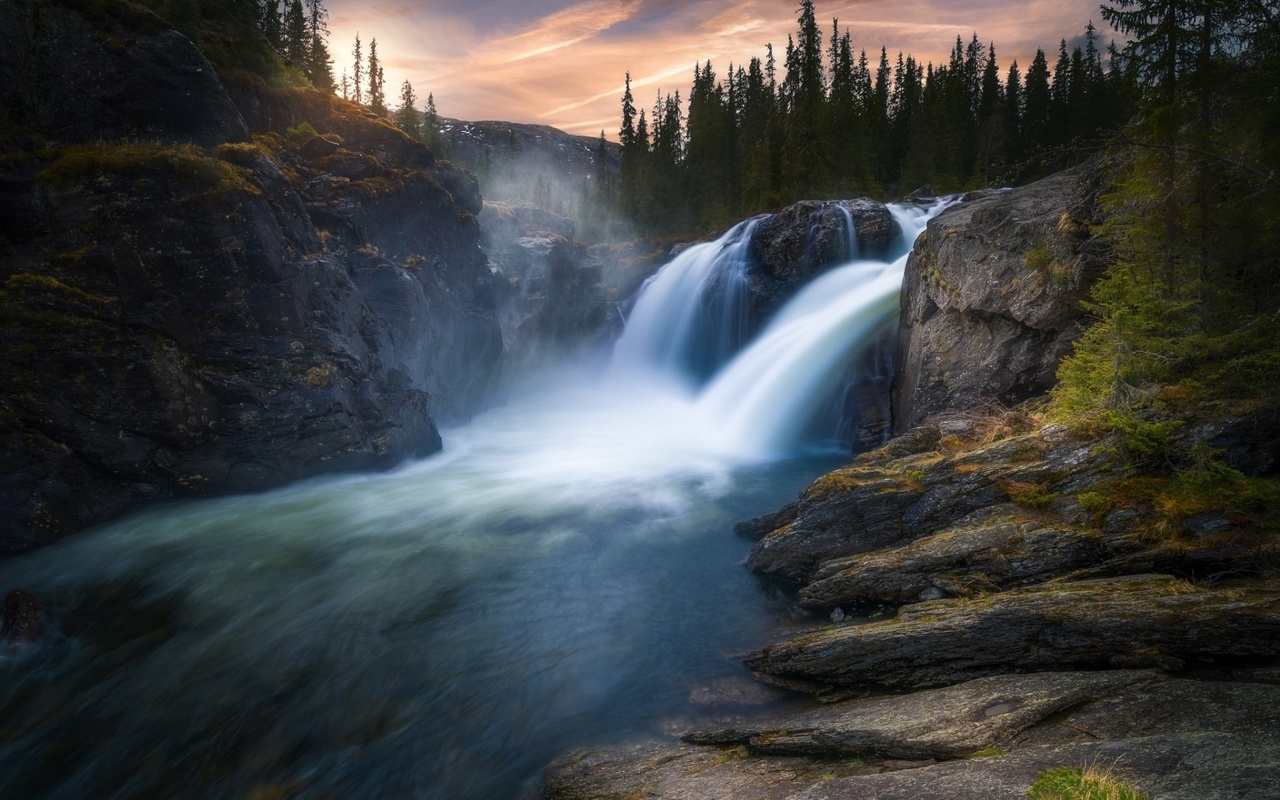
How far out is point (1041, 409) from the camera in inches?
463

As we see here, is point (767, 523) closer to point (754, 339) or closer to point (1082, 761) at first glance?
point (1082, 761)

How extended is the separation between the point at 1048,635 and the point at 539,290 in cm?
3254

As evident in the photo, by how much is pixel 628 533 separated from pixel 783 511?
371cm

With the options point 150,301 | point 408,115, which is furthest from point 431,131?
point 150,301

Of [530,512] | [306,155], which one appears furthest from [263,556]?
[306,155]

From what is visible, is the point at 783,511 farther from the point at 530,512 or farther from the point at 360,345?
the point at 360,345

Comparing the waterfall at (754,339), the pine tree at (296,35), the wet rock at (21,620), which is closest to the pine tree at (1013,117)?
the waterfall at (754,339)

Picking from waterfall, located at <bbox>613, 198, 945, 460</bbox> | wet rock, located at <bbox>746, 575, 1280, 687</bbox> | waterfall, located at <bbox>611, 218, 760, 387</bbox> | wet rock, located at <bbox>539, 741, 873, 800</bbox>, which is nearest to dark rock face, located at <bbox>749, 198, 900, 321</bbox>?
waterfall, located at <bbox>613, 198, 945, 460</bbox>

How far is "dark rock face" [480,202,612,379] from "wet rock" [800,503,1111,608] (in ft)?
87.9

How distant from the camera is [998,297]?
1434 centimetres

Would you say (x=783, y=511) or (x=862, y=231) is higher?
(x=862, y=231)

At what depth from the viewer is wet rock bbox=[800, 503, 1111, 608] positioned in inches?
295

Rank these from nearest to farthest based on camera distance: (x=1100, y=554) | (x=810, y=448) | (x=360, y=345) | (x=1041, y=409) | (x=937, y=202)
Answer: (x=1100, y=554) < (x=1041, y=409) < (x=360, y=345) < (x=810, y=448) < (x=937, y=202)

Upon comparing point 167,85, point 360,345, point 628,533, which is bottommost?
point 628,533
